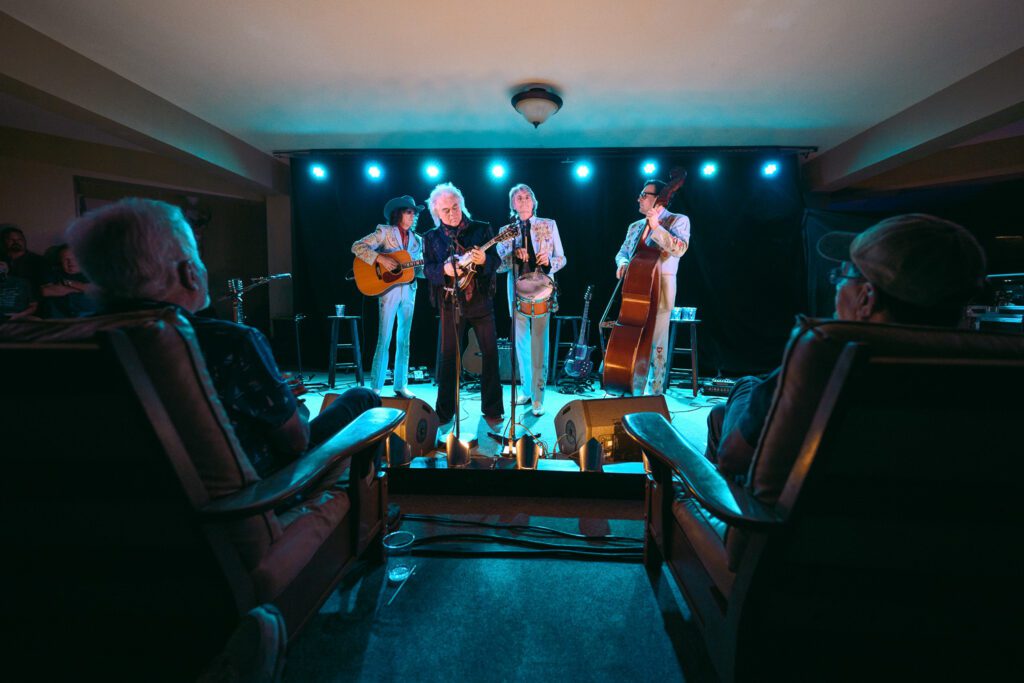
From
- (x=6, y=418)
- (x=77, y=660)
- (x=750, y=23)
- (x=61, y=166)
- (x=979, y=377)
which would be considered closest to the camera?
(x=979, y=377)

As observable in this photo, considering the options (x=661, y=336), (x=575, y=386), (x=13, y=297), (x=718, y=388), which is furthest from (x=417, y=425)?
(x=13, y=297)

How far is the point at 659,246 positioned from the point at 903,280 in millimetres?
2521

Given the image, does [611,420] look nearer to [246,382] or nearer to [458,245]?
[458,245]

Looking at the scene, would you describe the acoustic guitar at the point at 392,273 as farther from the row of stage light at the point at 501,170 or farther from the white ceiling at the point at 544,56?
the row of stage light at the point at 501,170

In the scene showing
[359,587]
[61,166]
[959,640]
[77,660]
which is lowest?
[359,587]

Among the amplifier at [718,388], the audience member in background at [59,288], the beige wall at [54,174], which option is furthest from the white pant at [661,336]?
the audience member in background at [59,288]

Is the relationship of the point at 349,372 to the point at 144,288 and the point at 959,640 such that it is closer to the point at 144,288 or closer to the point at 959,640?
the point at 144,288

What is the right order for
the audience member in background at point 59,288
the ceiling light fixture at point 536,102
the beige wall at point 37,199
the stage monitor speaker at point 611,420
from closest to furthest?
1. the stage monitor speaker at point 611,420
2. the ceiling light fixture at point 536,102
3. the audience member in background at point 59,288
4. the beige wall at point 37,199

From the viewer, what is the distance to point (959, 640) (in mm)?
955

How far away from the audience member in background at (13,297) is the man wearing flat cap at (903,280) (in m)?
5.63

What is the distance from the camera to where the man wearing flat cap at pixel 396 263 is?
12.9 ft

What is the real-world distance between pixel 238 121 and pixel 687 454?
5316 mm

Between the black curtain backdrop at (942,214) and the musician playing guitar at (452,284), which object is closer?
the musician playing guitar at (452,284)

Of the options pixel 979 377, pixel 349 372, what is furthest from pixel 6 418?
pixel 349 372
